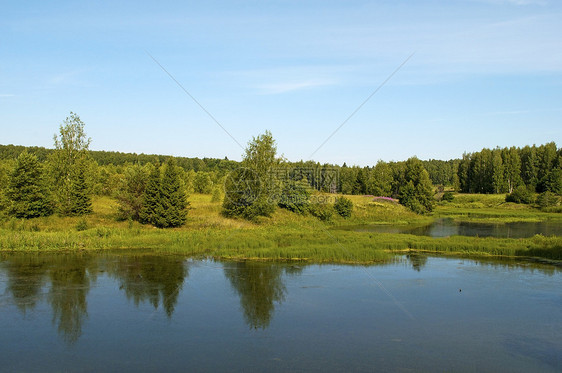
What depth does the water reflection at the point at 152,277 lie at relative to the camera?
59.8 feet

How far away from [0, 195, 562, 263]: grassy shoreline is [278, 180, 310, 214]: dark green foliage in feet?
A: 35.5

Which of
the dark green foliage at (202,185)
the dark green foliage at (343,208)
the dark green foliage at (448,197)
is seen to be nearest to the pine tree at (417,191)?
the dark green foliage at (343,208)

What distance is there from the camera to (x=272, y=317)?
16.2 m

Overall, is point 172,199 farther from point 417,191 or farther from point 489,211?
point 489,211

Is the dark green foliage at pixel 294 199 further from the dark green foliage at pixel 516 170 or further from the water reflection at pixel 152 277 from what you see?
the dark green foliage at pixel 516 170

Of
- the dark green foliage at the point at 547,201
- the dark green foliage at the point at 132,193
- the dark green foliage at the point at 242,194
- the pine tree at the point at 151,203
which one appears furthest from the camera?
the dark green foliage at the point at 547,201

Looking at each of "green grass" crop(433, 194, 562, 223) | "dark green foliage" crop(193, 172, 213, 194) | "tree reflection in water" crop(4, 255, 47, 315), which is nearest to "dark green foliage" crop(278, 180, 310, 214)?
"green grass" crop(433, 194, 562, 223)

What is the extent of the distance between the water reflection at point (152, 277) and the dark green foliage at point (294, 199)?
23.8m

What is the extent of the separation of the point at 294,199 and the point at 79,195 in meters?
23.4

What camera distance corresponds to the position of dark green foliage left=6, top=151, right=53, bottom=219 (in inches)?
A: 1348

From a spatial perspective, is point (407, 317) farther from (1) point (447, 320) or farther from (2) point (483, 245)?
(2) point (483, 245)

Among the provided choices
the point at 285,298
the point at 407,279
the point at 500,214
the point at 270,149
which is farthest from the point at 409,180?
the point at 285,298

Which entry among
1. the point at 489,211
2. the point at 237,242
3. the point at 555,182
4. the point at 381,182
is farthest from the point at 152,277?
the point at 555,182

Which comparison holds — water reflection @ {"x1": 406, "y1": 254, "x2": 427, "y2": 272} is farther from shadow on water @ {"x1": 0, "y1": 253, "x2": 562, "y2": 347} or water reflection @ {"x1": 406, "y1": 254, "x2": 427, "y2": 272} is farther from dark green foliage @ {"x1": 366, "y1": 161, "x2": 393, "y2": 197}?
dark green foliage @ {"x1": 366, "y1": 161, "x2": 393, "y2": 197}
